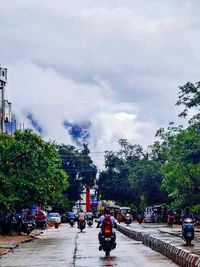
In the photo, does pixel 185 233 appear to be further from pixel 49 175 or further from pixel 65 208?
pixel 65 208

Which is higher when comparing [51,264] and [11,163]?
[11,163]

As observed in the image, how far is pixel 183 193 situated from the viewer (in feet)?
213

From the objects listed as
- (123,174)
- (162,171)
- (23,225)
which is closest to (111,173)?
(123,174)

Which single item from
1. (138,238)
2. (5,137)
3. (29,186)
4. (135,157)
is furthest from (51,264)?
(135,157)

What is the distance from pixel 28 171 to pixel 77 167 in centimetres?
8241

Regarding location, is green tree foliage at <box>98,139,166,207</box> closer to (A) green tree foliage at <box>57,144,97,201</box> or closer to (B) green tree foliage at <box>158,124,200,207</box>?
(A) green tree foliage at <box>57,144,97,201</box>

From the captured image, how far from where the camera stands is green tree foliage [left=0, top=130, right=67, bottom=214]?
4203 cm

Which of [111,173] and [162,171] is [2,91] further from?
[111,173]

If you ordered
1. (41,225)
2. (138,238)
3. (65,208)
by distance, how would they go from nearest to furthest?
(138,238) → (41,225) → (65,208)

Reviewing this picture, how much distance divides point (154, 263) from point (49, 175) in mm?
24000

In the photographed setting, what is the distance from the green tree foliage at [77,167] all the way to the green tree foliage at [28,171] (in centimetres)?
7763

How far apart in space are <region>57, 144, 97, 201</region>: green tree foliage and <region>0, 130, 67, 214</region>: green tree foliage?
77.6 metres

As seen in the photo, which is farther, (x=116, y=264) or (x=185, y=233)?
(x=185, y=233)

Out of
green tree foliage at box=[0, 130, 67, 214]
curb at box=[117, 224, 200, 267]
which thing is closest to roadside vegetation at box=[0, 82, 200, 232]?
green tree foliage at box=[0, 130, 67, 214]
